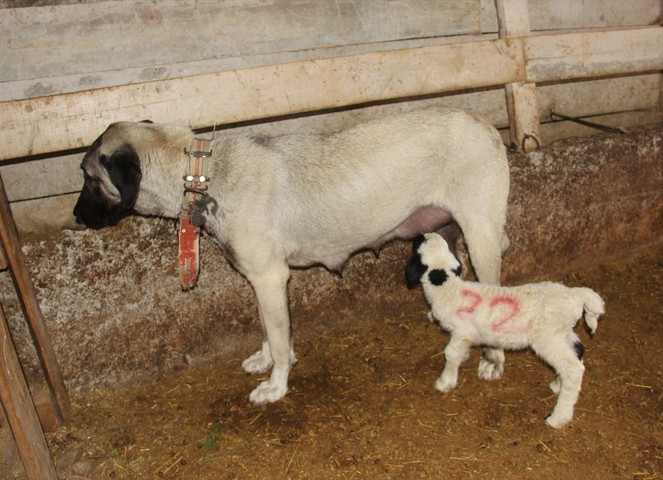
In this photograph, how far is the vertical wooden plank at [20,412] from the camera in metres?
3.26

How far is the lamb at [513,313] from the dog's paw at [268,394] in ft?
4.30

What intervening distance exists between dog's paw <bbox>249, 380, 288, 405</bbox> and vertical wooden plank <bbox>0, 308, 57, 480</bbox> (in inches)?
58.1

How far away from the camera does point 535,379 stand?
15.0ft

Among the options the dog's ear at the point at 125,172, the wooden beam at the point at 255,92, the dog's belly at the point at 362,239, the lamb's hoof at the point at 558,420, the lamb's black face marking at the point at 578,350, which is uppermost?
the wooden beam at the point at 255,92

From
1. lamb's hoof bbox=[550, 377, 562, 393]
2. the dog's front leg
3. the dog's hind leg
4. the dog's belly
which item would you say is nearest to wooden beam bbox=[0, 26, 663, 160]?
the dog's belly

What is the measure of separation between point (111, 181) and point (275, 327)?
152 centimetres

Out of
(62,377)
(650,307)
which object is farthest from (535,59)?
(62,377)

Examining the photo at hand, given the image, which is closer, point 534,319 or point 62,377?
point 534,319

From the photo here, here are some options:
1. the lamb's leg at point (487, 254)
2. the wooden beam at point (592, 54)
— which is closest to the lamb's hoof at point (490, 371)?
the lamb's leg at point (487, 254)

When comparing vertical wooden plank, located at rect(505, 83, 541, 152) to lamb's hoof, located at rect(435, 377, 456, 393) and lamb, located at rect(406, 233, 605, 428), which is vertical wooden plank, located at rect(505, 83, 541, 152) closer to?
lamb, located at rect(406, 233, 605, 428)

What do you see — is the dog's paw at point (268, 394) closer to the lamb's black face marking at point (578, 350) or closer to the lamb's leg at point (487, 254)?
the lamb's leg at point (487, 254)

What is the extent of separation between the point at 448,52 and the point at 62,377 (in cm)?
407

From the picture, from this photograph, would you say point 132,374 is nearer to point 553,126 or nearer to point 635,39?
point 553,126

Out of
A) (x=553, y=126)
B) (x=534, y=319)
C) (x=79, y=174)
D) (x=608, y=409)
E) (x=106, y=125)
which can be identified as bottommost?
(x=608, y=409)
